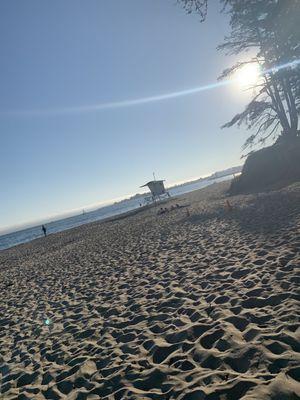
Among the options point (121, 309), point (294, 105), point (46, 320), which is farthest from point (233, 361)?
point (294, 105)

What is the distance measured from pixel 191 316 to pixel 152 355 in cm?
132

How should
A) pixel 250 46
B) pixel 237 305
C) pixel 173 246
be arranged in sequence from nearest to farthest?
pixel 237 305 < pixel 173 246 < pixel 250 46

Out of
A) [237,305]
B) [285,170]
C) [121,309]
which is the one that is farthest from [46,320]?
[285,170]

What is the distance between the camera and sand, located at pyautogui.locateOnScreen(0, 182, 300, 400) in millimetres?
4348

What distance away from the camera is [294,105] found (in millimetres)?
28281

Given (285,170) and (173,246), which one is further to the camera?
(285,170)

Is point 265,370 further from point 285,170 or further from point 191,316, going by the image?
point 285,170

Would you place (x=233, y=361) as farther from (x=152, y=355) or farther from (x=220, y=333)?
(x=152, y=355)

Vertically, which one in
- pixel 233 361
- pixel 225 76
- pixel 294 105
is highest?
pixel 225 76

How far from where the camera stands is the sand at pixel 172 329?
14.3ft

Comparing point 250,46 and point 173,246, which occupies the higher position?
point 250,46

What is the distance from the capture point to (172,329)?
6.08 m

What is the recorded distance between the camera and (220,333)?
17.6 feet

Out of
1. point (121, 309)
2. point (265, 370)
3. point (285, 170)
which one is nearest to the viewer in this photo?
point (265, 370)
